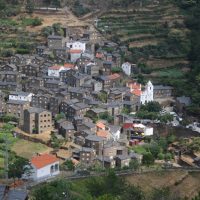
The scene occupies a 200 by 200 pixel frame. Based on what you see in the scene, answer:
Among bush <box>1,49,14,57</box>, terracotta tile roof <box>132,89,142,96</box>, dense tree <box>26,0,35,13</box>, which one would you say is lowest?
terracotta tile roof <box>132,89,142,96</box>

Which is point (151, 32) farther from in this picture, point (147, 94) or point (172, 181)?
point (172, 181)

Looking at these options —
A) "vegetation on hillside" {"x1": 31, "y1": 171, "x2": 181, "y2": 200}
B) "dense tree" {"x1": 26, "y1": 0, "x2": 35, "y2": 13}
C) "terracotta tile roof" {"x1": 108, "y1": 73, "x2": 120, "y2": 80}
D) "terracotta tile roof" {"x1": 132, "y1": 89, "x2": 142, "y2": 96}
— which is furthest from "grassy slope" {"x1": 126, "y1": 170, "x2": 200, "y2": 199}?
"dense tree" {"x1": 26, "y1": 0, "x2": 35, "y2": 13}

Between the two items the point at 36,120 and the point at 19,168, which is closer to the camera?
the point at 19,168

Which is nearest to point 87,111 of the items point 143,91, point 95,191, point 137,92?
point 137,92

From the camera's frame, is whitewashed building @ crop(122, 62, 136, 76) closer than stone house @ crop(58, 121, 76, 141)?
No

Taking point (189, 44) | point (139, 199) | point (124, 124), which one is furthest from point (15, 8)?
point (139, 199)

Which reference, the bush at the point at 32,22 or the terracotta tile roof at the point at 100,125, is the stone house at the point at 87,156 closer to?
the terracotta tile roof at the point at 100,125

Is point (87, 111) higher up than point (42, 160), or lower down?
higher up

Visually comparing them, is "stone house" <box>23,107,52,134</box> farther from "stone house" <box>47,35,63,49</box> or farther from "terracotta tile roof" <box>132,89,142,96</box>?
"stone house" <box>47,35,63,49</box>
